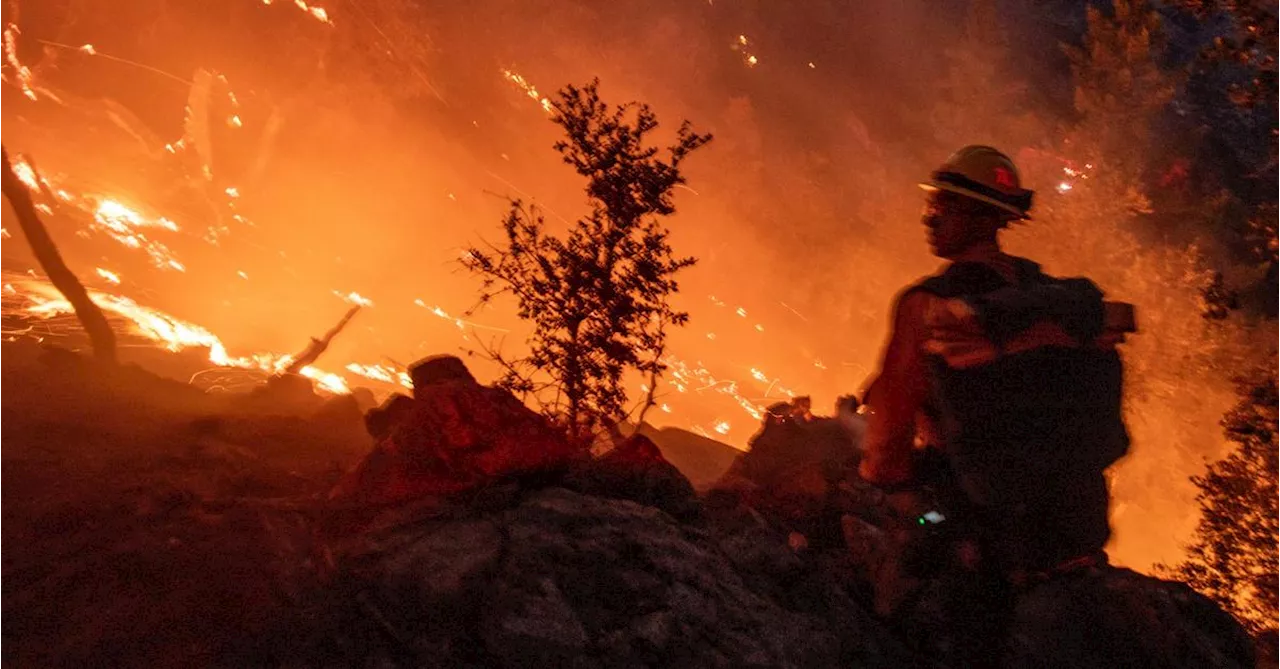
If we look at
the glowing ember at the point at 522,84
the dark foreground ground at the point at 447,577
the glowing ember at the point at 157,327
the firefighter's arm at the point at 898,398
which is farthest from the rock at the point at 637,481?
the glowing ember at the point at 522,84

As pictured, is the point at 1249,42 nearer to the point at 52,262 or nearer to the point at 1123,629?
the point at 1123,629

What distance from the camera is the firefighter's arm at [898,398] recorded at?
103 inches

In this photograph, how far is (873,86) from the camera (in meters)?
34.6

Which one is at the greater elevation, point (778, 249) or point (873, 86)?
point (873, 86)

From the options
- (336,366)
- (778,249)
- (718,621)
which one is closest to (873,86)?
(778,249)

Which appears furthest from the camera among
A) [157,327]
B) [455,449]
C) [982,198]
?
[157,327]

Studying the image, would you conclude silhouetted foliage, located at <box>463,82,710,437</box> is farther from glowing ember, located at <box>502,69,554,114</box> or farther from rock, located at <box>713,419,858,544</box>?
glowing ember, located at <box>502,69,554,114</box>

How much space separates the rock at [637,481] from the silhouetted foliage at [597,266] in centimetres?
160

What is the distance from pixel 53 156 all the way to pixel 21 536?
173 ft

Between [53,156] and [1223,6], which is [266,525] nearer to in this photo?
[1223,6]

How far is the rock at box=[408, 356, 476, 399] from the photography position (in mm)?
8391

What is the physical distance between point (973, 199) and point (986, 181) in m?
0.09

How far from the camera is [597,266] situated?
27.0 feet

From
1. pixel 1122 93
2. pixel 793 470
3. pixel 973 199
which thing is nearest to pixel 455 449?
pixel 793 470
